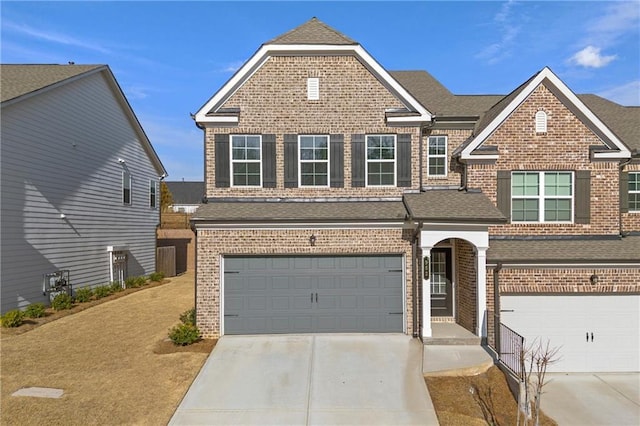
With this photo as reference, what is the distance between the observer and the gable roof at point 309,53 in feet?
37.4

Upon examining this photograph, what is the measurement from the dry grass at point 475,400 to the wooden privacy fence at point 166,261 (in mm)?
19489

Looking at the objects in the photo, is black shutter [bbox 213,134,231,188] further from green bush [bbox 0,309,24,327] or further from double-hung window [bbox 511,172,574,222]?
double-hung window [bbox 511,172,574,222]

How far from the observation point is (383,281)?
11016mm

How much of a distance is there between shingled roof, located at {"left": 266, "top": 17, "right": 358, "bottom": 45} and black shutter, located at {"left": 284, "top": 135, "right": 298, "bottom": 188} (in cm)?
305

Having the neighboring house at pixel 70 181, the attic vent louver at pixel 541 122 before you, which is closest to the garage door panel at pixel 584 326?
the attic vent louver at pixel 541 122

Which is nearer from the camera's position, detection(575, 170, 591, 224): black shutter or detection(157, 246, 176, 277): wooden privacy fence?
detection(575, 170, 591, 224): black shutter

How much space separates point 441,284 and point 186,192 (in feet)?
186

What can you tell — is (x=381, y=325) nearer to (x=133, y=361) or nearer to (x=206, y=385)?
(x=206, y=385)

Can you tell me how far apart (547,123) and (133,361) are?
44.4 feet

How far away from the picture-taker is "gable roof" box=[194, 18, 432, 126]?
11406 millimetres

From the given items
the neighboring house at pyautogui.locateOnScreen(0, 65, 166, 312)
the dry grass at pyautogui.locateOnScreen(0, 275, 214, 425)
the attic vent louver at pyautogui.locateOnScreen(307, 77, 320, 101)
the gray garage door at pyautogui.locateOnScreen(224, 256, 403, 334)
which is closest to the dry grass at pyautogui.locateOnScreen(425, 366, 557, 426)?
the gray garage door at pyautogui.locateOnScreen(224, 256, 403, 334)

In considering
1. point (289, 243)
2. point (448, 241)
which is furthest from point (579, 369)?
point (289, 243)

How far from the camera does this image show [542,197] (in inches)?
446

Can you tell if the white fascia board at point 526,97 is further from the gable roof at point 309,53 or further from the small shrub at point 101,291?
the small shrub at point 101,291
